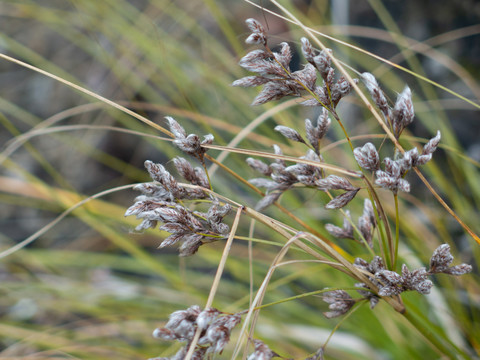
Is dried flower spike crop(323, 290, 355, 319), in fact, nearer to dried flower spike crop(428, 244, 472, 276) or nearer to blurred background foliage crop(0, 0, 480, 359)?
dried flower spike crop(428, 244, 472, 276)

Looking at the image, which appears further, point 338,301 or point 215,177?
point 215,177

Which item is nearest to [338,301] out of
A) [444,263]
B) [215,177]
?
[444,263]

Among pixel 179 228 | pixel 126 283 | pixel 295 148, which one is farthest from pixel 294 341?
pixel 179 228

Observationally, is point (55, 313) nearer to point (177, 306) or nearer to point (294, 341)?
point (177, 306)

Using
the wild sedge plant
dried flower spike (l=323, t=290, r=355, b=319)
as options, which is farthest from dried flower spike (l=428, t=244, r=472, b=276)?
dried flower spike (l=323, t=290, r=355, b=319)

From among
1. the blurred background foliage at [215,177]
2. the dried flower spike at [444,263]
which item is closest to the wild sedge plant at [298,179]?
the dried flower spike at [444,263]

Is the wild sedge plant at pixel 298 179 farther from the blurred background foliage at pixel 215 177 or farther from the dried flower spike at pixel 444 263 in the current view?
the blurred background foliage at pixel 215 177

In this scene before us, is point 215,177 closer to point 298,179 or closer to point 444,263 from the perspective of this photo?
point 298,179

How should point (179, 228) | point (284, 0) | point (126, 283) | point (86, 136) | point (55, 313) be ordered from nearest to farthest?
point (179, 228) < point (284, 0) < point (126, 283) < point (55, 313) < point (86, 136)

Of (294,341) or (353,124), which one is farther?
(353,124)

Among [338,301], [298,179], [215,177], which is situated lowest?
Answer: [338,301]
